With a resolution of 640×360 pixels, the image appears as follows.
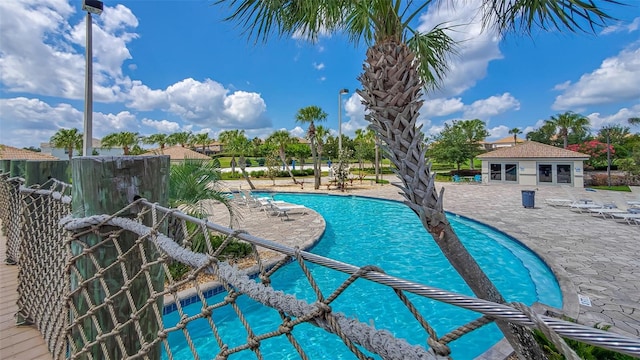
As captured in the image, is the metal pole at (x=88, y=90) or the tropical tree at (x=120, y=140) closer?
the metal pole at (x=88, y=90)

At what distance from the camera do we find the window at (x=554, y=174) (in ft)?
76.0

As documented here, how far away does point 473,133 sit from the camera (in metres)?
35.5

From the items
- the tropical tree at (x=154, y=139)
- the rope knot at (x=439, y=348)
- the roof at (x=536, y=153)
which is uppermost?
the tropical tree at (x=154, y=139)

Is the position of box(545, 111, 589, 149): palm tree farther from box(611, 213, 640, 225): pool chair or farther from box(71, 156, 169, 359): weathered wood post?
box(71, 156, 169, 359): weathered wood post

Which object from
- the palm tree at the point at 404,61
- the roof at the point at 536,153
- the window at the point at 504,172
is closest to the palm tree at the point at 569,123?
the roof at the point at 536,153

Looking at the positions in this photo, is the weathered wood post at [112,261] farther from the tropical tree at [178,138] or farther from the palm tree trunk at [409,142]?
the tropical tree at [178,138]

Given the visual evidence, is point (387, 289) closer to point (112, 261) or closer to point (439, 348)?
point (112, 261)

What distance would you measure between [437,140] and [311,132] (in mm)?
19417

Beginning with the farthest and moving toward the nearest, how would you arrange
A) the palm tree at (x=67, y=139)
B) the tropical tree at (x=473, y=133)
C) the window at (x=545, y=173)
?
the palm tree at (x=67, y=139) → the tropical tree at (x=473, y=133) → the window at (x=545, y=173)

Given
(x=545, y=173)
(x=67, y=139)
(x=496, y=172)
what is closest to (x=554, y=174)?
(x=545, y=173)

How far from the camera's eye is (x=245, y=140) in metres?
32.3

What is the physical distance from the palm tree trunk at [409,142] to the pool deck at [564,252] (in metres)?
3.07

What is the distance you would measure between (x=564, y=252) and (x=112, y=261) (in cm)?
985

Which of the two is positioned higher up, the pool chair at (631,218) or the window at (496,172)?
the window at (496,172)
